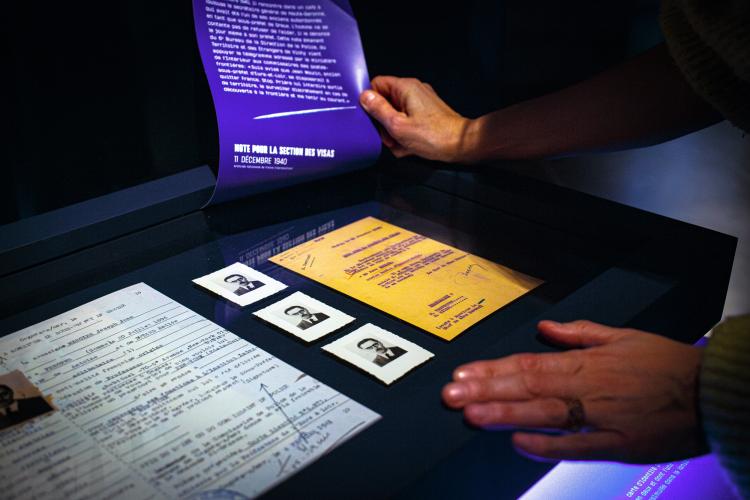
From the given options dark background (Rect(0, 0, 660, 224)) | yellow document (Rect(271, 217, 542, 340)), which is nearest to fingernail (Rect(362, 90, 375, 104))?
dark background (Rect(0, 0, 660, 224))

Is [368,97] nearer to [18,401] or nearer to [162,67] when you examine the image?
[162,67]

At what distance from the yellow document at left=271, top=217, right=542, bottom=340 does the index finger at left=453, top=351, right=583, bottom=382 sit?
11cm

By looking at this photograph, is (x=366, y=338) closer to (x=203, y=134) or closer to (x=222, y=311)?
(x=222, y=311)

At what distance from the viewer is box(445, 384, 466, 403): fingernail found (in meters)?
0.69

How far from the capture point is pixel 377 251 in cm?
104

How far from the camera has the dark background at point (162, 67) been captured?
97cm

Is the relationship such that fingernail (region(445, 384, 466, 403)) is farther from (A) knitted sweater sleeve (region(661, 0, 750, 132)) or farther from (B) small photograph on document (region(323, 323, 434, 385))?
(A) knitted sweater sleeve (region(661, 0, 750, 132))

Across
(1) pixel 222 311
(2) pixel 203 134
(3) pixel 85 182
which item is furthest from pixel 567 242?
(3) pixel 85 182

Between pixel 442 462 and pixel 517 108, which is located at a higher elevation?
pixel 517 108

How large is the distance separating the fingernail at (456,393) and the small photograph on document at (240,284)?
12.4 inches

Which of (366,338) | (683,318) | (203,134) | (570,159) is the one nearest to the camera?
(366,338)

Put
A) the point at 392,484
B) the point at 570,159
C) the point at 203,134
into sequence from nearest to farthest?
the point at 392,484 → the point at 203,134 → the point at 570,159

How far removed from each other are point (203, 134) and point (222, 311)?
416 millimetres

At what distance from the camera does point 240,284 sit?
3.05 feet
